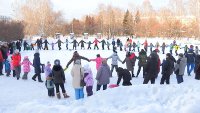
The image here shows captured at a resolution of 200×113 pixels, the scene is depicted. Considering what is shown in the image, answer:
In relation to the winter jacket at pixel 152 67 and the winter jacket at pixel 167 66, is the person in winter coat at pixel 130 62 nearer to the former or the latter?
the winter jacket at pixel 152 67

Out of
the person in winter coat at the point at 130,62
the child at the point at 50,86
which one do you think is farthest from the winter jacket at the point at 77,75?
the person in winter coat at the point at 130,62

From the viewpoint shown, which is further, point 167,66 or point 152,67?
point 152,67

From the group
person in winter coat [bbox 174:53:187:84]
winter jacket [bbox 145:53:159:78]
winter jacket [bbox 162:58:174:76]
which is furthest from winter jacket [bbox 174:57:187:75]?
winter jacket [bbox 145:53:159:78]

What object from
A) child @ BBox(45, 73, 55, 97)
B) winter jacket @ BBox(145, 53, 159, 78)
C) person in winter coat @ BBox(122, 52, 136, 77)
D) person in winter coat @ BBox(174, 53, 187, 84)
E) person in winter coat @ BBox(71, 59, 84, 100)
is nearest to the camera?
person in winter coat @ BBox(71, 59, 84, 100)

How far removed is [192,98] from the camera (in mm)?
7535

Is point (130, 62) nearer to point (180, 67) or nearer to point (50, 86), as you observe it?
point (180, 67)

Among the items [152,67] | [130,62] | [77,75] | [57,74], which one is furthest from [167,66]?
[57,74]

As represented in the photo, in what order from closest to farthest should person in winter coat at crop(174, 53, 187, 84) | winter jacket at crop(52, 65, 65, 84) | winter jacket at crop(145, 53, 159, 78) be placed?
1. winter jacket at crop(52, 65, 65, 84)
2. winter jacket at crop(145, 53, 159, 78)
3. person in winter coat at crop(174, 53, 187, 84)

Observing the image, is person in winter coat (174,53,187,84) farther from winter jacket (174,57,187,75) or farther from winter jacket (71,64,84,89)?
winter jacket (71,64,84,89)

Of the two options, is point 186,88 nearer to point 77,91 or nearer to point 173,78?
point 77,91

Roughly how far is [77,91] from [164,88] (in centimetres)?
418

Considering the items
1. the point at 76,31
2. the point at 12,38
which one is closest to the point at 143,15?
the point at 76,31

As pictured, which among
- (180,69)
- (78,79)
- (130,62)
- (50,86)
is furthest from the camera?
(130,62)

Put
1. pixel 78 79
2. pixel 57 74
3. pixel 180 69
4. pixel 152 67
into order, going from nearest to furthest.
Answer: pixel 78 79 < pixel 57 74 < pixel 152 67 < pixel 180 69
